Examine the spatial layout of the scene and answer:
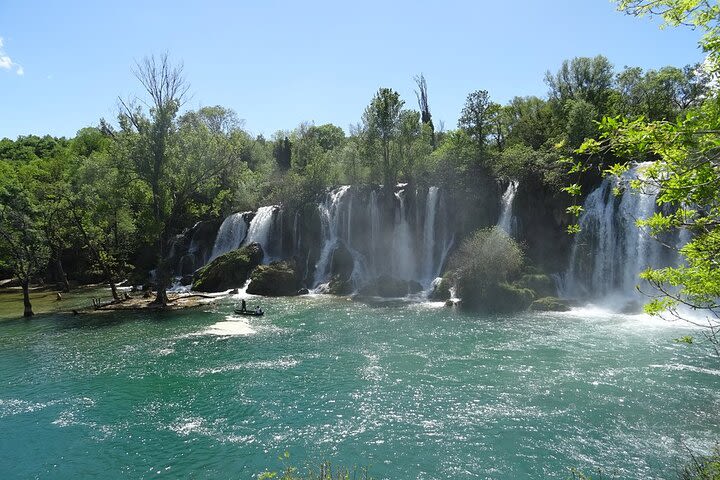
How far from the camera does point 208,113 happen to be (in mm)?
81562

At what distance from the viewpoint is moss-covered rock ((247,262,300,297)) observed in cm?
3841

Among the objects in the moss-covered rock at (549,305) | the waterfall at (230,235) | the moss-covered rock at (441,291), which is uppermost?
the waterfall at (230,235)

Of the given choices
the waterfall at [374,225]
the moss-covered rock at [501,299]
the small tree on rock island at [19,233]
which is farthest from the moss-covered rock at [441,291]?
the small tree on rock island at [19,233]

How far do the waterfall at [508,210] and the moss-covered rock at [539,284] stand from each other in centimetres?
536

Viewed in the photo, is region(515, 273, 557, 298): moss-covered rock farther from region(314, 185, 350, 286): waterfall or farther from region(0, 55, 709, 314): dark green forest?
region(314, 185, 350, 286): waterfall

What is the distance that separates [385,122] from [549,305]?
25721 mm

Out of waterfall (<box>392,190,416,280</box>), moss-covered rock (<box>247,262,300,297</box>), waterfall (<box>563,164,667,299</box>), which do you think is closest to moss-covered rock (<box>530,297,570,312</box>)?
waterfall (<box>563,164,667,299</box>)

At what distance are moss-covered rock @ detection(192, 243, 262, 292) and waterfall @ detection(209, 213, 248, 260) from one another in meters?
5.56

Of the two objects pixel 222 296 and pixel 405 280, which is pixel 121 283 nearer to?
pixel 222 296

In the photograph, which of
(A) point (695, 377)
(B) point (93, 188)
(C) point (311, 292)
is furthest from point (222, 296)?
(A) point (695, 377)

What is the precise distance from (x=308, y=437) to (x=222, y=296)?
26.2 m

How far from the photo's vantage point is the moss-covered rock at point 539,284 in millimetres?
31406

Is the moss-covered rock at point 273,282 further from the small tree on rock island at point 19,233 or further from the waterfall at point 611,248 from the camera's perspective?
the waterfall at point 611,248

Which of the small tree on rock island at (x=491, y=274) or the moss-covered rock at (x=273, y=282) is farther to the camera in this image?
the moss-covered rock at (x=273, y=282)
